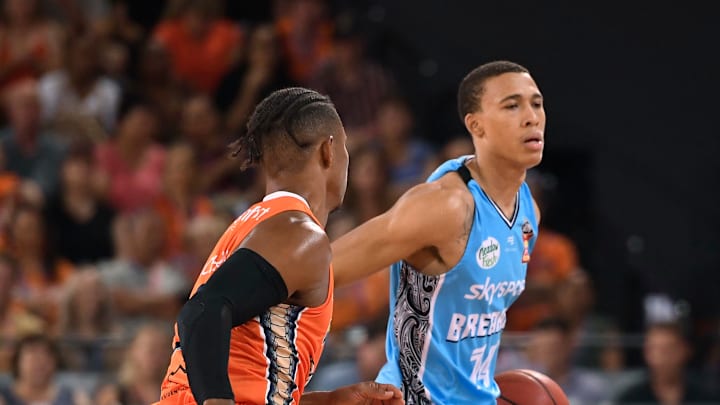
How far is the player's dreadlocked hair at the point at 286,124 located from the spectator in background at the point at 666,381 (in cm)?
383

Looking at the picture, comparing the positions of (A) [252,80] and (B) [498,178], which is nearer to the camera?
(B) [498,178]

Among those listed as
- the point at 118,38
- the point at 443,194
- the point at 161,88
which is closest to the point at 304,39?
the point at 161,88

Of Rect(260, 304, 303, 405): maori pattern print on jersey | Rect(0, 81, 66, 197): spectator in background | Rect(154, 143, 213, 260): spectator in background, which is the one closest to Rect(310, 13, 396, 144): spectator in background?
Rect(154, 143, 213, 260): spectator in background

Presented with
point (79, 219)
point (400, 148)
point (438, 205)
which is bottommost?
point (438, 205)

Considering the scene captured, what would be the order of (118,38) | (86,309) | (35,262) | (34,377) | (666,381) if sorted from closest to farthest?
(34,377) → (666,381) → (86,309) → (35,262) → (118,38)

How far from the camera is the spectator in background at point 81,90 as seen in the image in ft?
26.1

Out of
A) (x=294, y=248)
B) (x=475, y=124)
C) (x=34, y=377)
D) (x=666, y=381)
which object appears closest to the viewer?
(x=294, y=248)

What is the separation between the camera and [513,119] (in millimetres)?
4277

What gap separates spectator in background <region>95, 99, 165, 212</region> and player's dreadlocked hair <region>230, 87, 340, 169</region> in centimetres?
449

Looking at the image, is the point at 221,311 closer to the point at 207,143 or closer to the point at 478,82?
the point at 478,82

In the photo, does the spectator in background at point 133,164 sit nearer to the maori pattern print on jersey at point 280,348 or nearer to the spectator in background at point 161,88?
the spectator in background at point 161,88

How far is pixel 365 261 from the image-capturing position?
13.2 ft

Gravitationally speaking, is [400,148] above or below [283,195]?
above

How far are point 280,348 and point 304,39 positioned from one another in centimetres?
587
